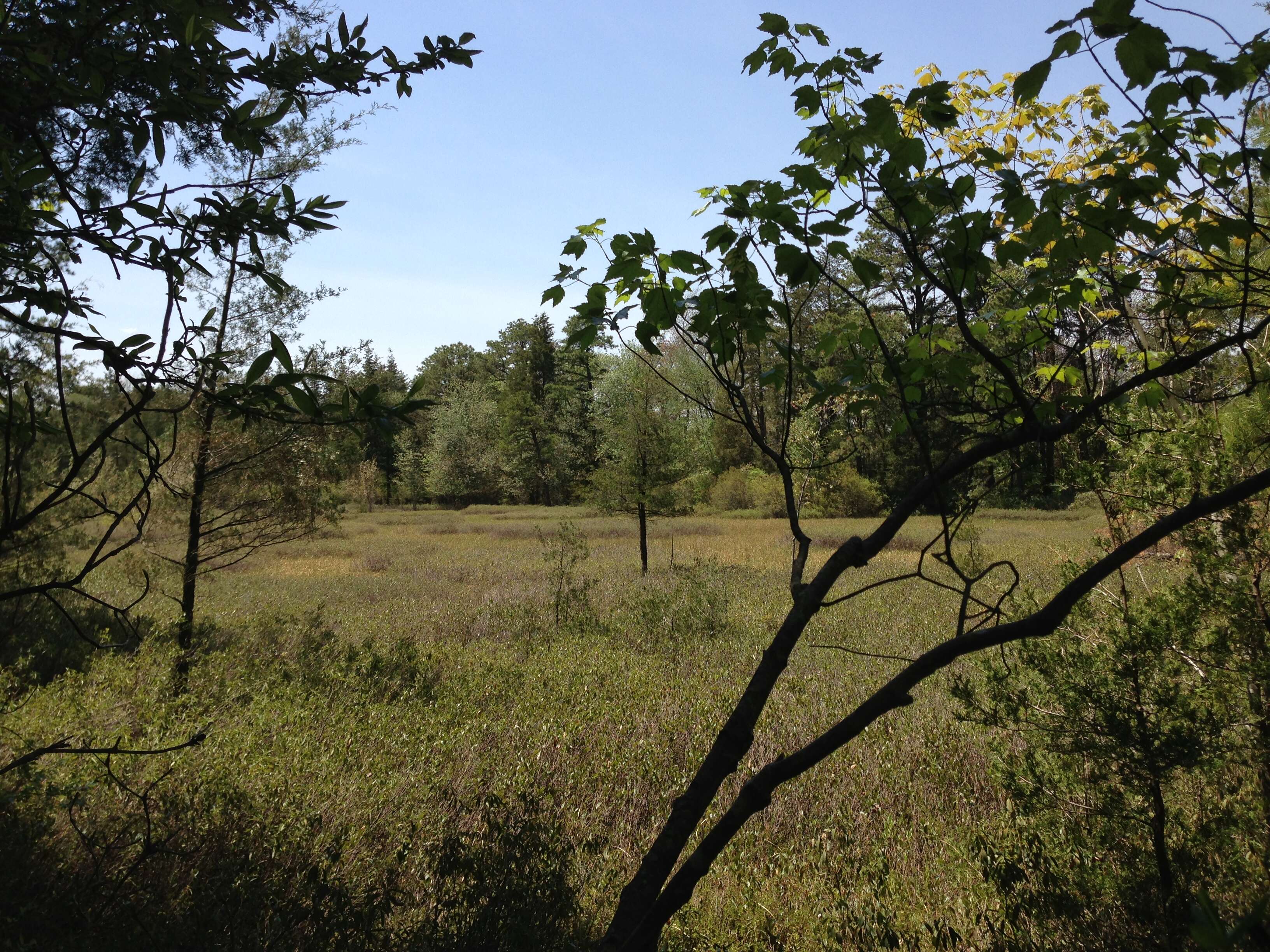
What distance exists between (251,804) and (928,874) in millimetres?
4024

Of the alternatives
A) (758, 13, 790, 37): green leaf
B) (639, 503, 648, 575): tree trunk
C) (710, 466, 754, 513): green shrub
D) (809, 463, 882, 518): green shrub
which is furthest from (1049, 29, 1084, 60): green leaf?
(710, 466, 754, 513): green shrub

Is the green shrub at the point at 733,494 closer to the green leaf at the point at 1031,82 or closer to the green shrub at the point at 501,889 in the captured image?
the green shrub at the point at 501,889

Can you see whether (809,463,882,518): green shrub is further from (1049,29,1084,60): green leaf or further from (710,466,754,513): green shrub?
(1049,29,1084,60): green leaf

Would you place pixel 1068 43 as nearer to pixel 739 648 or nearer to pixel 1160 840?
pixel 1160 840

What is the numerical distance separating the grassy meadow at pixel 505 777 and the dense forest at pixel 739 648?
4 centimetres

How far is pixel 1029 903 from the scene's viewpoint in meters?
3.33

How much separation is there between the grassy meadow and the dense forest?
0.04m

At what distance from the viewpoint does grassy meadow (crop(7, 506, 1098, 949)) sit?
11.6 ft

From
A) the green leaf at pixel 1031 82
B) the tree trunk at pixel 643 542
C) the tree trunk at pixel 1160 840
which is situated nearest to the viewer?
the green leaf at pixel 1031 82

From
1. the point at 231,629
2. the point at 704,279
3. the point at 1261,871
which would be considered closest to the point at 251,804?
the point at 704,279

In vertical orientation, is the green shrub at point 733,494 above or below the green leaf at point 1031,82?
below

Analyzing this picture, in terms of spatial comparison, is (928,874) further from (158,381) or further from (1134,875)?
(158,381)

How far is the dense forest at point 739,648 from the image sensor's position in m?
1.51

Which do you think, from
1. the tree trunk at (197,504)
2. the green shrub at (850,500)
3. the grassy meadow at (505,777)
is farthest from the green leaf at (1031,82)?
the green shrub at (850,500)
